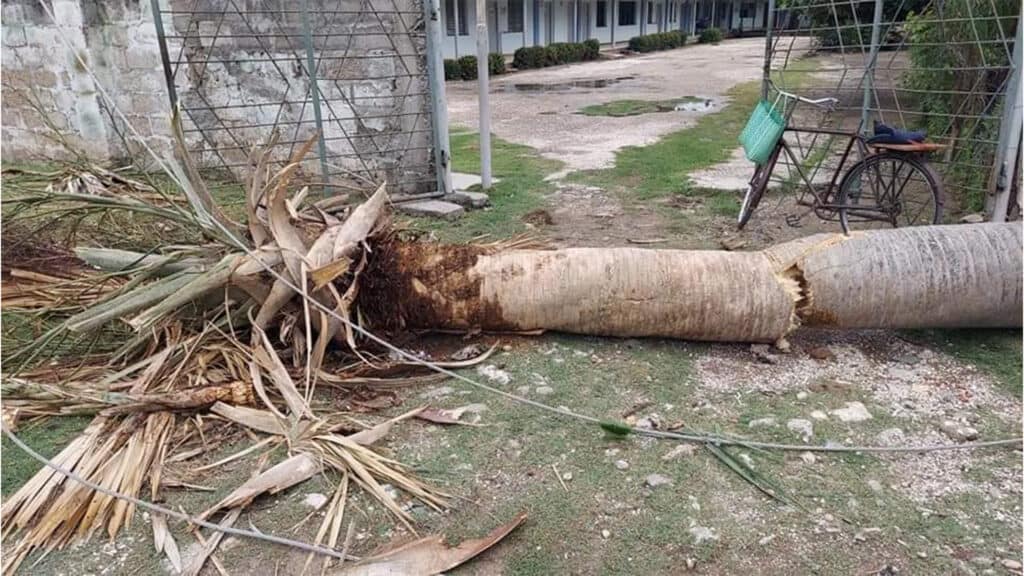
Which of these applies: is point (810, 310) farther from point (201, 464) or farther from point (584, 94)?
point (584, 94)

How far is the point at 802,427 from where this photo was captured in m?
2.36

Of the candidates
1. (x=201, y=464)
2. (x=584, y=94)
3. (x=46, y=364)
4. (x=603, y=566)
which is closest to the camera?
(x=603, y=566)

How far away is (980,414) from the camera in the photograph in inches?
Answer: 94.7

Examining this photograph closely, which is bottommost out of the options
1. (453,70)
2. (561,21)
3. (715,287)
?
(715,287)

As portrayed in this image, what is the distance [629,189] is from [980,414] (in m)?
3.53

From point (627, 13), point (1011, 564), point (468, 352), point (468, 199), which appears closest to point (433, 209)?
point (468, 199)

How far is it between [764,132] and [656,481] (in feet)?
9.90

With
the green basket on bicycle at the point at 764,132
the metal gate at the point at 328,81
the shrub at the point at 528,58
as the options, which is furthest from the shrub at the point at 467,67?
the green basket on bicycle at the point at 764,132

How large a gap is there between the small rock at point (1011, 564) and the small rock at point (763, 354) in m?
1.12

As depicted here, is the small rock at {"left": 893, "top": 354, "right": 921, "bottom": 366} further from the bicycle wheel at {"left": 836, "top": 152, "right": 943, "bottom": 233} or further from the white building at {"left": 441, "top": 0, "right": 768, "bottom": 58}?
the white building at {"left": 441, "top": 0, "right": 768, "bottom": 58}

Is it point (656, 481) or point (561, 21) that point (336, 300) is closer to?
point (656, 481)

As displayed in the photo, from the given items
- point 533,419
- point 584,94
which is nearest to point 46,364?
point 533,419

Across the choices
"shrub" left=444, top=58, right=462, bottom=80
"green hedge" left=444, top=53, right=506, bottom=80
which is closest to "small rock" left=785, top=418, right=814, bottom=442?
"green hedge" left=444, top=53, right=506, bottom=80

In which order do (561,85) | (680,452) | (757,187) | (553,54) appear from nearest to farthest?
1. (680,452)
2. (757,187)
3. (561,85)
4. (553,54)
